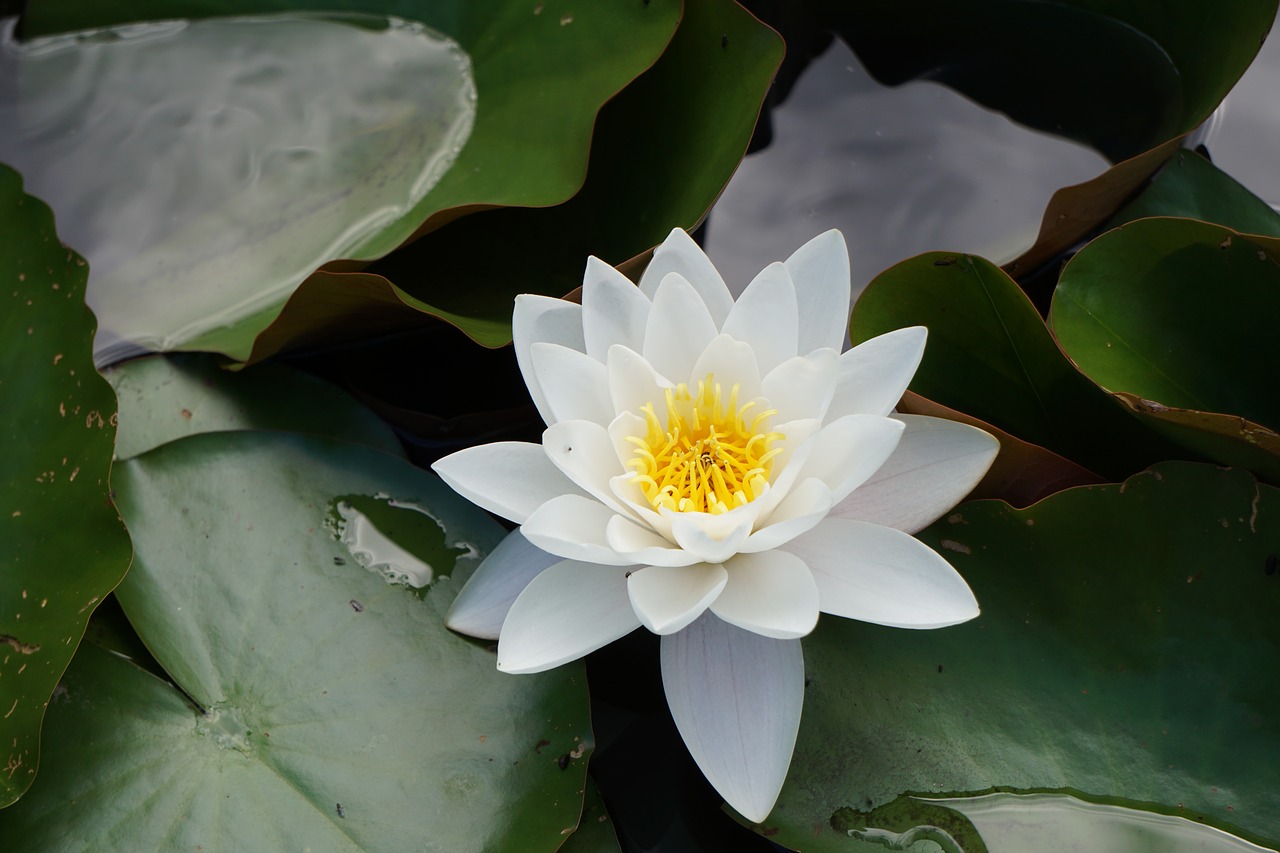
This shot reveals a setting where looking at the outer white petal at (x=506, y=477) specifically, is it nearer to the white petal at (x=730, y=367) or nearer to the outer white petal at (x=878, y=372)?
the white petal at (x=730, y=367)

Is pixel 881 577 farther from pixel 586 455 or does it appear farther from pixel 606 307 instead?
pixel 606 307

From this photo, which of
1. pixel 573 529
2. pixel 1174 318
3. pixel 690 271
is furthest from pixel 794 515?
pixel 1174 318

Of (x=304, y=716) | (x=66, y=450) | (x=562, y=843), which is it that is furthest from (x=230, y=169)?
(x=562, y=843)

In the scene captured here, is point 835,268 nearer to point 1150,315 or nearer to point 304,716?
point 1150,315

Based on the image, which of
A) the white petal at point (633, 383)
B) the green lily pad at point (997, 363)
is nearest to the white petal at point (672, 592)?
the white petal at point (633, 383)

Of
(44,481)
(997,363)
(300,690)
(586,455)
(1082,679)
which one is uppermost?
(997,363)
